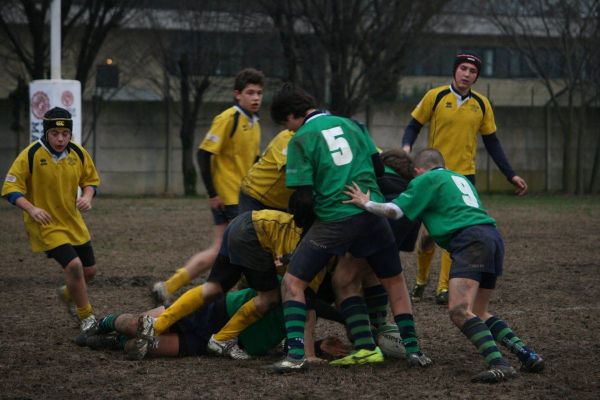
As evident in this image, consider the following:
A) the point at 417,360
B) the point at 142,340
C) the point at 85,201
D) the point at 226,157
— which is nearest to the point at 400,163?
the point at 417,360

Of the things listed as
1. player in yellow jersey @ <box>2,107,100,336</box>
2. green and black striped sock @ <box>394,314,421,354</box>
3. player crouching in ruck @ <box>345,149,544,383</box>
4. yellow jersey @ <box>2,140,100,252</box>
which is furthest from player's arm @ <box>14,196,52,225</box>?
green and black striped sock @ <box>394,314,421,354</box>

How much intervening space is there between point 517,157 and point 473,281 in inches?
931

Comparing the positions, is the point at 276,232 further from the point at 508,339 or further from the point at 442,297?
the point at 442,297

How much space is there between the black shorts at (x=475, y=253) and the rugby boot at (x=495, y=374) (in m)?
0.54

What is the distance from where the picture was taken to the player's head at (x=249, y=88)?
8.92 metres

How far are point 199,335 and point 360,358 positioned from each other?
47.0 inches

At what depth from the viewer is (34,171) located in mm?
8180

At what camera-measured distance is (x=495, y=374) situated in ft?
20.3

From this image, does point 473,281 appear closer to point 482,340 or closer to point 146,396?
point 482,340

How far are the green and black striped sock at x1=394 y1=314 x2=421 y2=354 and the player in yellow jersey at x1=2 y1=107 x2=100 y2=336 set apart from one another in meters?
2.45

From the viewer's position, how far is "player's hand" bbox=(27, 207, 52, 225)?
7.86m

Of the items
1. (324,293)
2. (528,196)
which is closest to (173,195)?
(528,196)

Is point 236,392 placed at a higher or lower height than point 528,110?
lower

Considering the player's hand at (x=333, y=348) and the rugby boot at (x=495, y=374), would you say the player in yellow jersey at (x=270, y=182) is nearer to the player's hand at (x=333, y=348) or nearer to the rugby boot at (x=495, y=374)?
the player's hand at (x=333, y=348)
